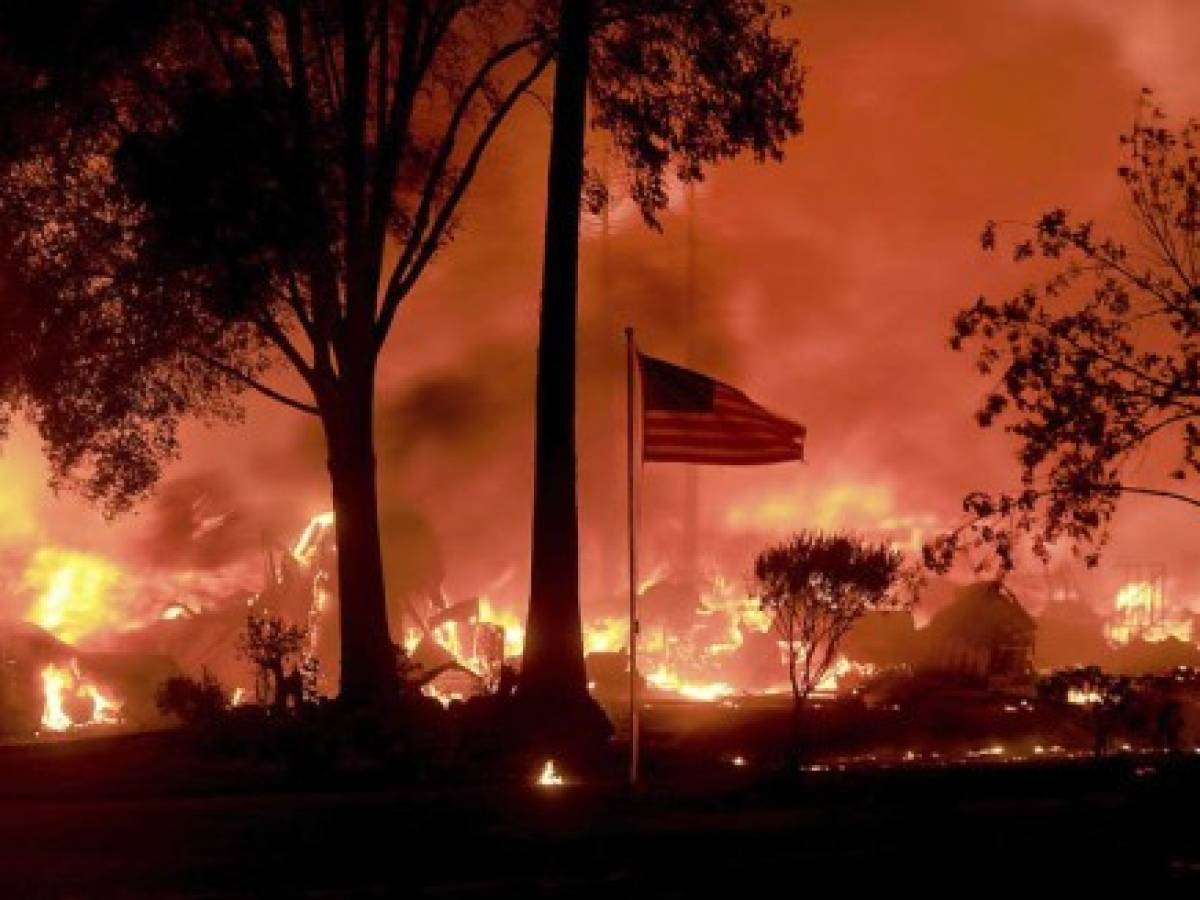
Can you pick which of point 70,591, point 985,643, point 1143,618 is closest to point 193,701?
point 70,591

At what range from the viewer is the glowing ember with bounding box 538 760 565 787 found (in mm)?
13664

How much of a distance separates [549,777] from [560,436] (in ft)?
14.3

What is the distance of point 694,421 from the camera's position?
14977 mm

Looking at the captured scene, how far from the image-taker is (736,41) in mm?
19969

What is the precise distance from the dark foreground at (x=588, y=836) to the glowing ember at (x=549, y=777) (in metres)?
0.32

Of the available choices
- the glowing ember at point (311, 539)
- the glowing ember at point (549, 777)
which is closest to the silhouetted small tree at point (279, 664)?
the glowing ember at point (549, 777)

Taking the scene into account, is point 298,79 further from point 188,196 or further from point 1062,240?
point 1062,240

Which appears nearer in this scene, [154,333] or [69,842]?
[69,842]

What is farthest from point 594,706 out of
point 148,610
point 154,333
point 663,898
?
point 148,610

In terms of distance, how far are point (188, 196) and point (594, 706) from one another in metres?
7.03

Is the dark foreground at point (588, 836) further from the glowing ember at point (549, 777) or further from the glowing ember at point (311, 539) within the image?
the glowing ember at point (311, 539)

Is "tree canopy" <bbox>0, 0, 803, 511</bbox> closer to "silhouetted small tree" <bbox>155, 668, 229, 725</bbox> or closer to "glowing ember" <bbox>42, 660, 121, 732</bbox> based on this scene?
"silhouetted small tree" <bbox>155, 668, 229, 725</bbox>

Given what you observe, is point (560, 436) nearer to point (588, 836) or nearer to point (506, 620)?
point (588, 836)

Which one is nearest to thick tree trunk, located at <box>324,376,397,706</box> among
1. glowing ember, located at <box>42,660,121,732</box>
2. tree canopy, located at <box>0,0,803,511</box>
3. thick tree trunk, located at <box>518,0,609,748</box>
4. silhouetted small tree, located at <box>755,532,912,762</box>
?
tree canopy, located at <box>0,0,803,511</box>
